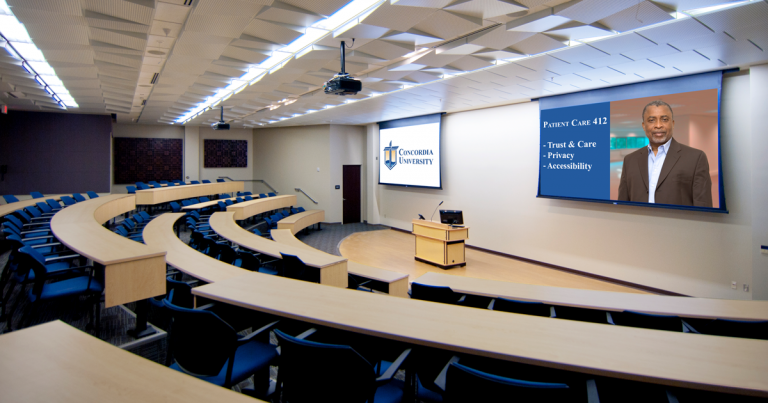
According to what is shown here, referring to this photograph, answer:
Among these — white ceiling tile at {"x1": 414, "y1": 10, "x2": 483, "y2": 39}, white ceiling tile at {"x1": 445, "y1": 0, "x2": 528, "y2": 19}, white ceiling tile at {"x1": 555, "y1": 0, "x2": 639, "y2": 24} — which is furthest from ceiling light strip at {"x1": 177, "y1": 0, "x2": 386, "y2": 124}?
white ceiling tile at {"x1": 555, "y1": 0, "x2": 639, "y2": 24}

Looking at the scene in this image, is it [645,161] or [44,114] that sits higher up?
[44,114]

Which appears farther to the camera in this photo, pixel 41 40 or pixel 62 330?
pixel 41 40

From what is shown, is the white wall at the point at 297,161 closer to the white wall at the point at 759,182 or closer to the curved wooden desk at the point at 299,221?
the curved wooden desk at the point at 299,221

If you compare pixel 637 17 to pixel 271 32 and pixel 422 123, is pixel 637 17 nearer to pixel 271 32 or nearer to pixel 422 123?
pixel 271 32

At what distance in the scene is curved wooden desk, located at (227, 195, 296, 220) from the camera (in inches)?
341

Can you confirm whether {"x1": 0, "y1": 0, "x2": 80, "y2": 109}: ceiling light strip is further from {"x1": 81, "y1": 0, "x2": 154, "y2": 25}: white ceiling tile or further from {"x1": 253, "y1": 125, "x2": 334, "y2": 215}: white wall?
{"x1": 253, "y1": 125, "x2": 334, "y2": 215}: white wall

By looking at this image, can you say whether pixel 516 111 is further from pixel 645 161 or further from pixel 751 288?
pixel 751 288

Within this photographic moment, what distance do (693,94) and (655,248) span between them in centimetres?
234

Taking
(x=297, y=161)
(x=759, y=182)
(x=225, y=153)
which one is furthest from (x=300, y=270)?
(x=225, y=153)

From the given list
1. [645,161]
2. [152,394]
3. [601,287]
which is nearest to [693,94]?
[645,161]

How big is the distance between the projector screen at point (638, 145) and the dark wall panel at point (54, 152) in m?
12.5

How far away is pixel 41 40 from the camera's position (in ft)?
14.1

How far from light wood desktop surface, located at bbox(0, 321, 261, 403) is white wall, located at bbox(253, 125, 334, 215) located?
10.9 meters

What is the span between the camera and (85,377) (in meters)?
1.49
